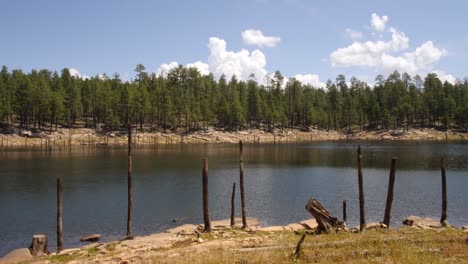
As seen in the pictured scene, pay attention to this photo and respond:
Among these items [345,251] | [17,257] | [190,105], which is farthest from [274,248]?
[190,105]

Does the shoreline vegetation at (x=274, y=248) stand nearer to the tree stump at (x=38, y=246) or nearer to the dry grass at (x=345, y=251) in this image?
the dry grass at (x=345, y=251)

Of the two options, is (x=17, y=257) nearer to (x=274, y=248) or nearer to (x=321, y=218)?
(x=274, y=248)

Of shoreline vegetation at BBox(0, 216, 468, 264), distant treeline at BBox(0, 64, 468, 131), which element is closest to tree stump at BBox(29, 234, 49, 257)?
shoreline vegetation at BBox(0, 216, 468, 264)

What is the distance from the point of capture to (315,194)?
49.5 m

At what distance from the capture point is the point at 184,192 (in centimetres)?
5172

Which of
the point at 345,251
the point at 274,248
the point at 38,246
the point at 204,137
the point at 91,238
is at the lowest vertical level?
the point at 91,238

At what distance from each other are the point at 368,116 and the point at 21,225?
17448 cm

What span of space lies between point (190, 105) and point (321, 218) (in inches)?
5769

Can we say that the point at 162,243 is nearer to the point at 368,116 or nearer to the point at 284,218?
Answer: the point at 284,218

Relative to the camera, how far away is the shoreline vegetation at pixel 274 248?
18.1m

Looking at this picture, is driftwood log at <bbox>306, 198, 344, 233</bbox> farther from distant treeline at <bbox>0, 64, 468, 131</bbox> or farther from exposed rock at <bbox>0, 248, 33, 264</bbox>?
distant treeline at <bbox>0, 64, 468, 131</bbox>

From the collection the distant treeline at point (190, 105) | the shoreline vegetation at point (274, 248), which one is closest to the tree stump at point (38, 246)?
the shoreline vegetation at point (274, 248)

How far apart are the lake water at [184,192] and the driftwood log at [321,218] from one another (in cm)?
1012

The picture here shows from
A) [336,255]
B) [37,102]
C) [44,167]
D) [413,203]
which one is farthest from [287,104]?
[336,255]
